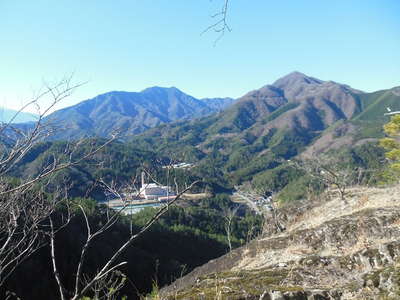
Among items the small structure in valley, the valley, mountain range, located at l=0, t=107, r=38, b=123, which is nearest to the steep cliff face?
the valley

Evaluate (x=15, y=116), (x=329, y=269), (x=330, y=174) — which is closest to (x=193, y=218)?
(x=330, y=174)

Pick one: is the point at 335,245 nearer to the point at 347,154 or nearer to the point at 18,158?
the point at 18,158

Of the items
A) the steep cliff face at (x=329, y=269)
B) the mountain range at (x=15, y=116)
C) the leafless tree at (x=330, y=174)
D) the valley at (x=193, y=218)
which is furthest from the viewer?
the leafless tree at (x=330, y=174)

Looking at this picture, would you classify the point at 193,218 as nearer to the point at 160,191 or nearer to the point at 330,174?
the point at 330,174

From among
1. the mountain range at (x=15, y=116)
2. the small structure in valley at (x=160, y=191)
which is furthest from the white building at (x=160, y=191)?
the mountain range at (x=15, y=116)

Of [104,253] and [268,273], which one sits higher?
[268,273]

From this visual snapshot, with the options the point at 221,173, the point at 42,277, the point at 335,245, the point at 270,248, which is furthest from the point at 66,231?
the point at 221,173

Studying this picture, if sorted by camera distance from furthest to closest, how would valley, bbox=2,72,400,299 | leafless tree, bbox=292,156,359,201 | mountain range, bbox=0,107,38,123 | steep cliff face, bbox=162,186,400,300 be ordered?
leafless tree, bbox=292,156,359,201 → valley, bbox=2,72,400,299 → mountain range, bbox=0,107,38,123 → steep cliff face, bbox=162,186,400,300

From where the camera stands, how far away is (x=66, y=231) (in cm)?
3466

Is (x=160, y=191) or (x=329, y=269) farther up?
(x=160, y=191)

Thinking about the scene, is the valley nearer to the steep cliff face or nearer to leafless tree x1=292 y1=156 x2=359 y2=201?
the steep cliff face

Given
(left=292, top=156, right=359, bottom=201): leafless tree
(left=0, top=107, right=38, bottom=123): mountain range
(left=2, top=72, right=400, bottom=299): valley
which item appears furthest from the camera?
(left=292, top=156, right=359, bottom=201): leafless tree

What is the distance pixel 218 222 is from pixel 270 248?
5984cm

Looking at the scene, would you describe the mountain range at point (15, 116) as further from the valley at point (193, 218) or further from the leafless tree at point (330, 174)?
the leafless tree at point (330, 174)
